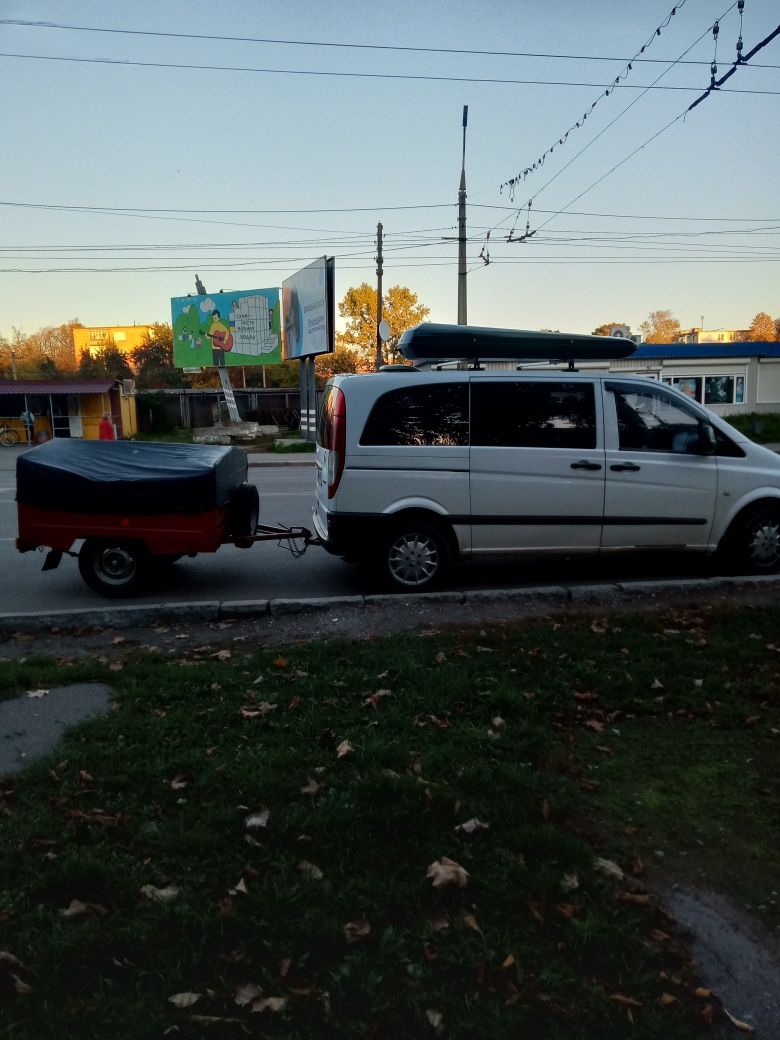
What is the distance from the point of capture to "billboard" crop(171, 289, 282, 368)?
37812 mm

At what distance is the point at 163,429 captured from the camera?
4341cm

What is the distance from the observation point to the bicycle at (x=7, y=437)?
125ft

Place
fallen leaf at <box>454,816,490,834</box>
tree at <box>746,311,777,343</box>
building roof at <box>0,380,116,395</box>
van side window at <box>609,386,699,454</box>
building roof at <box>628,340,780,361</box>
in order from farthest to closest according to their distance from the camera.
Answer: tree at <box>746,311,777,343</box>
building roof at <box>0,380,116,395</box>
building roof at <box>628,340,780,361</box>
van side window at <box>609,386,699,454</box>
fallen leaf at <box>454,816,490,834</box>

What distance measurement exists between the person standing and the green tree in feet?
91.7

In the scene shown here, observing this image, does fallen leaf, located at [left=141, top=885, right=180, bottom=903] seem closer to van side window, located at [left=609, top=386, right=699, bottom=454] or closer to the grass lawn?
the grass lawn

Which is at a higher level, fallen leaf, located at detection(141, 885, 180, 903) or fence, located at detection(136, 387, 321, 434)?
fence, located at detection(136, 387, 321, 434)

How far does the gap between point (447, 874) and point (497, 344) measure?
5540 millimetres

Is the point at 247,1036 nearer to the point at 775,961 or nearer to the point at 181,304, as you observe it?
the point at 775,961

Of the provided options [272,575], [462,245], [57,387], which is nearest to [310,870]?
[272,575]

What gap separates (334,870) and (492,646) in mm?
2817

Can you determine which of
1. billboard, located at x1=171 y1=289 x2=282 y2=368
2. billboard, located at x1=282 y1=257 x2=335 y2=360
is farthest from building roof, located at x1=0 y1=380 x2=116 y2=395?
billboard, located at x1=282 y1=257 x2=335 y2=360

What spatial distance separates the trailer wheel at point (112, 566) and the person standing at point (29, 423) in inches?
1284

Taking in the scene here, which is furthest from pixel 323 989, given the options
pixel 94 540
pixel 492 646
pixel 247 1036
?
pixel 94 540

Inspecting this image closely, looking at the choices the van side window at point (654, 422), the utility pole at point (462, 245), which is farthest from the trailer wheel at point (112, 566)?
the utility pole at point (462, 245)
